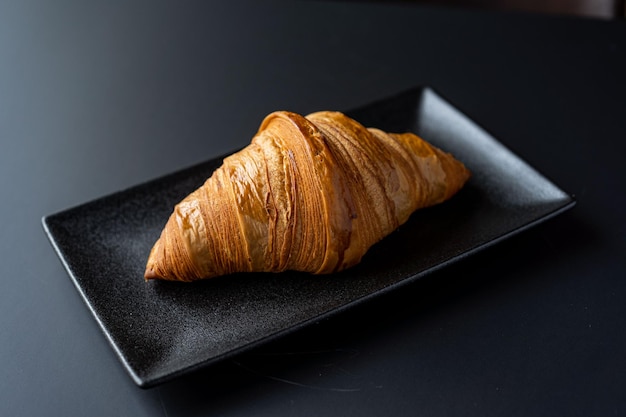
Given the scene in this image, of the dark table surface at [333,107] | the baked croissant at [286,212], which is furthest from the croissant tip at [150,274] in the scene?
the dark table surface at [333,107]

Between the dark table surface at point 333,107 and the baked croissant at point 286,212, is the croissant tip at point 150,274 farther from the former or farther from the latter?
the dark table surface at point 333,107

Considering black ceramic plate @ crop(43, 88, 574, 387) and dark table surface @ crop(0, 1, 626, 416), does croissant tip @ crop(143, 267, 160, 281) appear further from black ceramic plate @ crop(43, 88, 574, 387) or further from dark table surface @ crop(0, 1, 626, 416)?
dark table surface @ crop(0, 1, 626, 416)

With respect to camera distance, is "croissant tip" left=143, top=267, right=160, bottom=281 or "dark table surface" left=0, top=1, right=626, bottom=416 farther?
"croissant tip" left=143, top=267, right=160, bottom=281

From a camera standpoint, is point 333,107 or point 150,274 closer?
point 150,274

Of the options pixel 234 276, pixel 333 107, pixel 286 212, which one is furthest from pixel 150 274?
pixel 333 107

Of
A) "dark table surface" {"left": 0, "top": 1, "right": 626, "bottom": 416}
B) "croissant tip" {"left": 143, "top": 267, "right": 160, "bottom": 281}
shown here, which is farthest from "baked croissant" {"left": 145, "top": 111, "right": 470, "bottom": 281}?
"dark table surface" {"left": 0, "top": 1, "right": 626, "bottom": 416}

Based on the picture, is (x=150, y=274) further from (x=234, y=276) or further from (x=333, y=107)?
(x=333, y=107)
